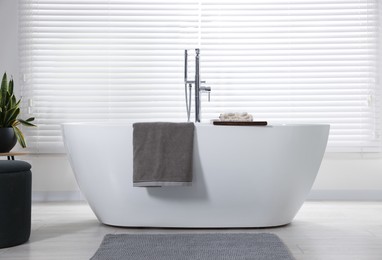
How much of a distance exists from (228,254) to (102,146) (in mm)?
1107

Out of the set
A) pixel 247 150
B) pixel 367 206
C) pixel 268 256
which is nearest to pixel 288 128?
pixel 247 150

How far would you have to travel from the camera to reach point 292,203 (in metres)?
3.74

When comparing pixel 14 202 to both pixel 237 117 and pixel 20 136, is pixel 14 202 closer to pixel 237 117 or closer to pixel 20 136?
pixel 237 117

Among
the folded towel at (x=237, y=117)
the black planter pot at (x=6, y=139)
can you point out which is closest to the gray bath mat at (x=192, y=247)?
the folded towel at (x=237, y=117)

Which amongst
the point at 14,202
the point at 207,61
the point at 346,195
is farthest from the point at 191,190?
the point at 346,195

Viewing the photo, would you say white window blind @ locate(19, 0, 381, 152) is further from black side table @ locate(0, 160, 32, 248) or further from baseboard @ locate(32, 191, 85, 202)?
black side table @ locate(0, 160, 32, 248)

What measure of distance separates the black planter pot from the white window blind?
386mm

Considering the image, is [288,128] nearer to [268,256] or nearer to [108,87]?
[268,256]

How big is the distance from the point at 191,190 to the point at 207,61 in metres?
1.64

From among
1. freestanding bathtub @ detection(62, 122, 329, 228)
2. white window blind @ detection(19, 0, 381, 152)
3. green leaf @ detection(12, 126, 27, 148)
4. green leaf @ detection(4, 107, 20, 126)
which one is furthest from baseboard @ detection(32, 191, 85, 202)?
freestanding bathtub @ detection(62, 122, 329, 228)

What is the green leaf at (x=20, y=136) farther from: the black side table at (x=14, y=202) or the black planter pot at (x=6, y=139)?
the black side table at (x=14, y=202)

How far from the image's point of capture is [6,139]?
4586 mm

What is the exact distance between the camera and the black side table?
3039 millimetres

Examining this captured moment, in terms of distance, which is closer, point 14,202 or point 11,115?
point 14,202
